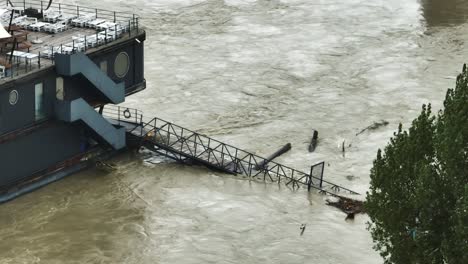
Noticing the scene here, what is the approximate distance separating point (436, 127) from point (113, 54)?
2145 centimetres

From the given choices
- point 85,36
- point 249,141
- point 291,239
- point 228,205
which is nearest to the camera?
point 291,239

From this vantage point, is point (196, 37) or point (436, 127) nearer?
point (436, 127)

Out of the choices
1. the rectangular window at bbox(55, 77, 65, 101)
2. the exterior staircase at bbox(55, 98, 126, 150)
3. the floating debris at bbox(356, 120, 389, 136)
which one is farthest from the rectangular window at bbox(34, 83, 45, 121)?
the floating debris at bbox(356, 120, 389, 136)

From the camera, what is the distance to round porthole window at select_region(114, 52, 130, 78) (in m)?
50.7

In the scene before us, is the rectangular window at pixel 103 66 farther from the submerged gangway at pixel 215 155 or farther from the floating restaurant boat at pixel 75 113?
the submerged gangway at pixel 215 155

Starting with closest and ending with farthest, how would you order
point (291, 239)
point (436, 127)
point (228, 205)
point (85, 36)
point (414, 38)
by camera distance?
point (436, 127)
point (291, 239)
point (228, 205)
point (85, 36)
point (414, 38)

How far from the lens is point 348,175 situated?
5047 cm

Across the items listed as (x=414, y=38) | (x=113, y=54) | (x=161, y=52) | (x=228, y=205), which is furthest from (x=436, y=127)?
(x=414, y=38)

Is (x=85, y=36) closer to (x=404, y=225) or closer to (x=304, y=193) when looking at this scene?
(x=304, y=193)

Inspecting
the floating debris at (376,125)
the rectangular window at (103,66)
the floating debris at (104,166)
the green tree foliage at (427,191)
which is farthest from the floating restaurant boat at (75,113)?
the green tree foliage at (427,191)

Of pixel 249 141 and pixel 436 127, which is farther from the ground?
pixel 436 127

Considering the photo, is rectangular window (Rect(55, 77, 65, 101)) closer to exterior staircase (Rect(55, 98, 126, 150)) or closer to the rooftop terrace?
exterior staircase (Rect(55, 98, 126, 150))

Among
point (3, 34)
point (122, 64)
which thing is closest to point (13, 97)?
point (3, 34)

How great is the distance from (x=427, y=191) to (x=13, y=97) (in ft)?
65.6
